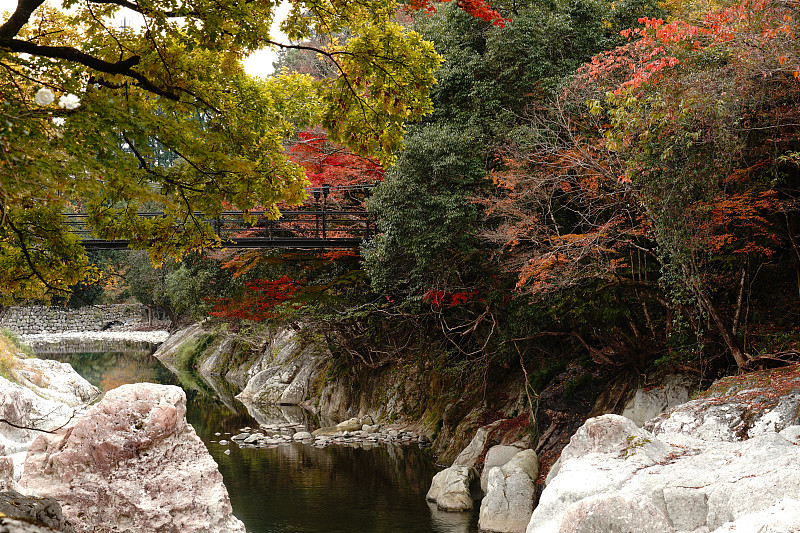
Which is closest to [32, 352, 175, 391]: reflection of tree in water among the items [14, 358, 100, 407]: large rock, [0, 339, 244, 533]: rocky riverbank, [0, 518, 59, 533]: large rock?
[14, 358, 100, 407]: large rock

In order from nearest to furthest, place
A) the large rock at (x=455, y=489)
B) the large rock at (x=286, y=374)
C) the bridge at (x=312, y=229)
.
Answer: the large rock at (x=455, y=489)
the bridge at (x=312, y=229)
the large rock at (x=286, y=374)

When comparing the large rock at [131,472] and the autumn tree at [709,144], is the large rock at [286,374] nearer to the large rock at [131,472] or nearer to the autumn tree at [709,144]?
the large rock at [131,472]

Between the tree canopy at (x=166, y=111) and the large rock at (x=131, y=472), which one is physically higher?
the tree canopy at (x=166, y=111)

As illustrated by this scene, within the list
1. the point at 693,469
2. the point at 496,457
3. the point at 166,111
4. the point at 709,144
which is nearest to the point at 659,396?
the point at 496,457

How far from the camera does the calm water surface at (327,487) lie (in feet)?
35.3

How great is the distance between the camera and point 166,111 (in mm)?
6125

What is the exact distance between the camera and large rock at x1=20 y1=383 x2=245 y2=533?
7.64 metres

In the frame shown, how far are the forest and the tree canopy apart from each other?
1.1 inches

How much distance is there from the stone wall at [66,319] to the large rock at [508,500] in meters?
50.7

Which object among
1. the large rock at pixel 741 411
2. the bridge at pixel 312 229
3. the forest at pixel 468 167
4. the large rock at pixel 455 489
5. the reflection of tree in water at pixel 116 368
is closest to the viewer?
the forest at pixel 468 167

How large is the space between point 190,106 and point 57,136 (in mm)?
1292

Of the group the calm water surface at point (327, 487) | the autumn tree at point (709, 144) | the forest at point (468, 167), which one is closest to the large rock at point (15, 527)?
the forest at point (468, 167)

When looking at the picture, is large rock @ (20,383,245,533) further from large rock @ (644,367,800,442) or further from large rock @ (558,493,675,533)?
large rock @ (644,367,800,442)

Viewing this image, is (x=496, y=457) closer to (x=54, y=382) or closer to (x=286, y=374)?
(x=54, y=382)
